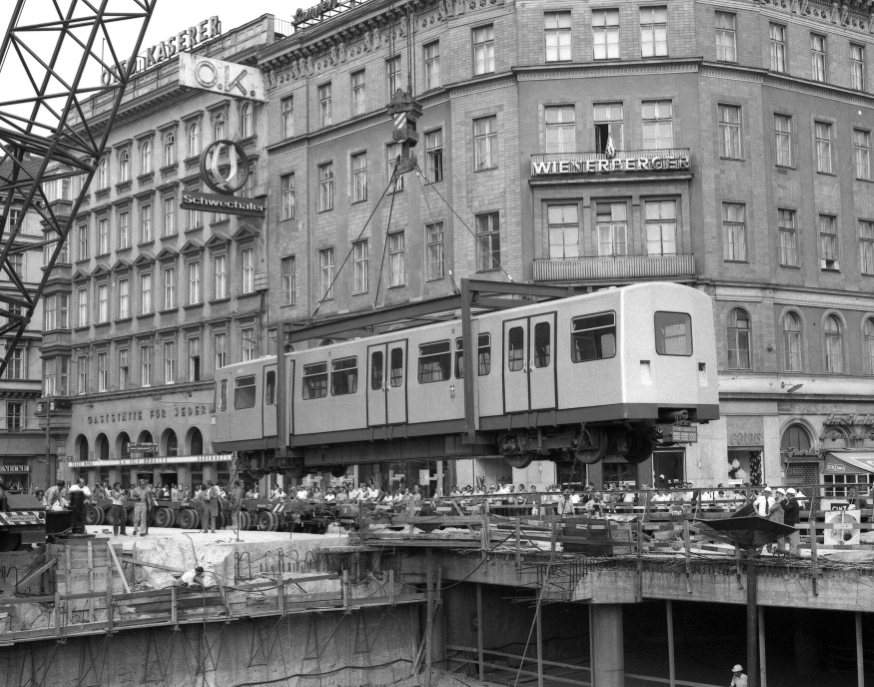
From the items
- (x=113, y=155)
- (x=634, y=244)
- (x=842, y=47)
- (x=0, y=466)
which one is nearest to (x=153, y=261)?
(x=113, y=155)

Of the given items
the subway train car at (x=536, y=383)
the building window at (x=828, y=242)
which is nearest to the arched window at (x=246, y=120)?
the building window at (x=828, y=242)

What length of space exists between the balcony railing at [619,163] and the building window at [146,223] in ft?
94.6

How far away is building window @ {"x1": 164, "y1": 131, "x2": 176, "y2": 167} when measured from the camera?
224ft

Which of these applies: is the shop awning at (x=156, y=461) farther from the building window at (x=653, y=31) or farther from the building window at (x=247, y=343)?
the building window at (x=653, y=31)

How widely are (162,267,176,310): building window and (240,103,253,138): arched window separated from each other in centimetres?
913

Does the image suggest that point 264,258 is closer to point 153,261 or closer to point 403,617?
point 153,261

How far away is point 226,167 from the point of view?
63.7 meters

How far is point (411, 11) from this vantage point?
178 feet

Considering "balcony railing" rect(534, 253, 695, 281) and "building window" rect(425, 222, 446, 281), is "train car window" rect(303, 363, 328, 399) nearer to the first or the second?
"balcony railing" rect(534, 253, 695, 281)

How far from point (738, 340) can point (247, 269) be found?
84.2 feet

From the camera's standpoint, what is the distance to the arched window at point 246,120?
6359 centimetres

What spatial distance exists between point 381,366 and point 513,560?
608 centimetres

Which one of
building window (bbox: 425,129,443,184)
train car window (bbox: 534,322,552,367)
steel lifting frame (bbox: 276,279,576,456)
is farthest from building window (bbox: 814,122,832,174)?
train car window (bbox: 534,322,552,367)

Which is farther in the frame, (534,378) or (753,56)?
(753,56)
